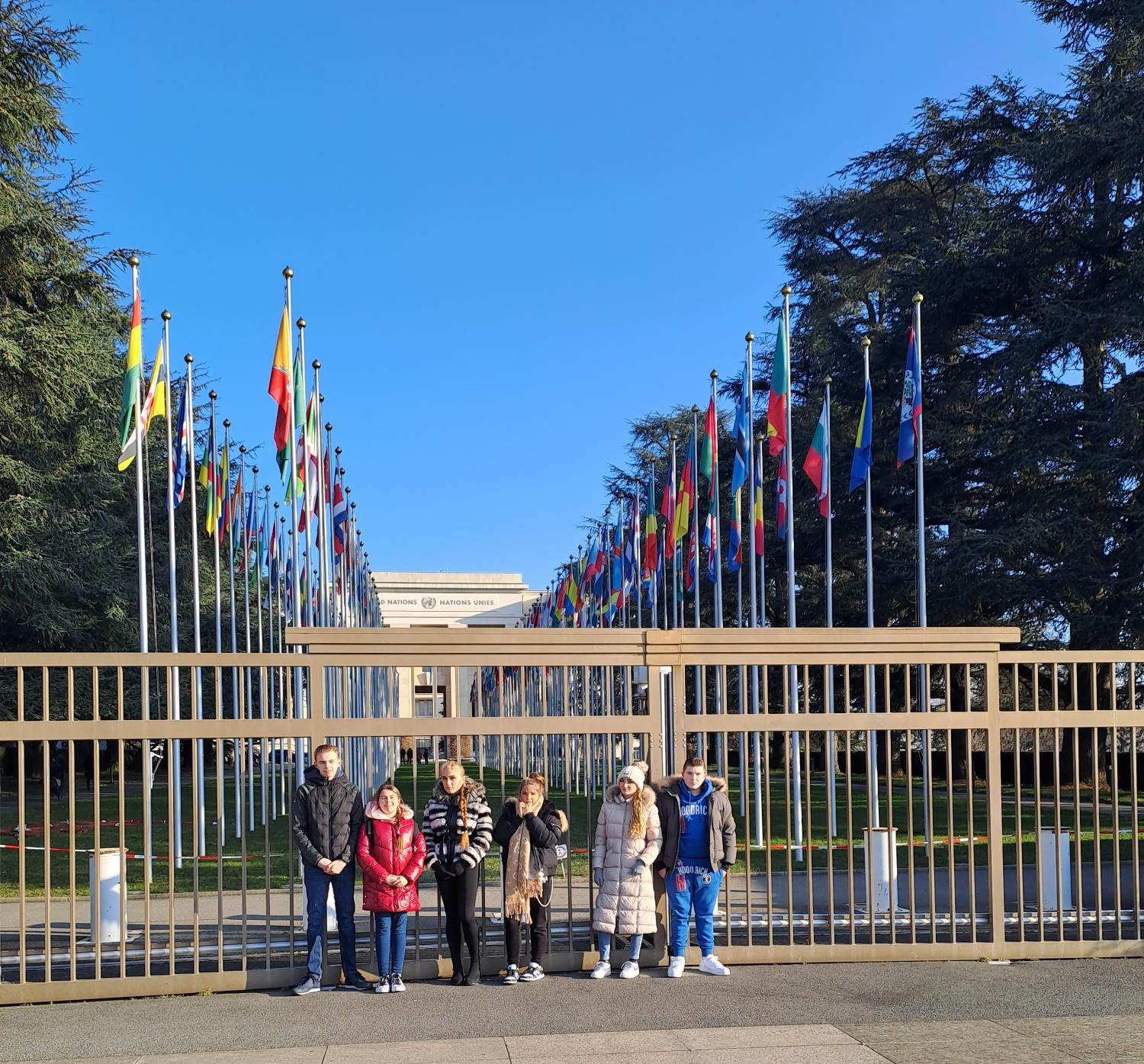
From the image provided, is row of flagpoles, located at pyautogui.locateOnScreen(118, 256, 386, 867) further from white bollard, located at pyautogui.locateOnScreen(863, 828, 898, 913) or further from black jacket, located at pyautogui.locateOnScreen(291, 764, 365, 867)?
white bollard, located at pyautogui.locateOnScreen(863, 828, 898, 913)

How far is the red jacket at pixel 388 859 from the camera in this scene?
998cm

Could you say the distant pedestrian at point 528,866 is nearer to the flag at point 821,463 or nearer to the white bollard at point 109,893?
the white bollard at point 109,893

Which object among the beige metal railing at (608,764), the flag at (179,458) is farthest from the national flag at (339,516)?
the beige metal railing at (608,764)

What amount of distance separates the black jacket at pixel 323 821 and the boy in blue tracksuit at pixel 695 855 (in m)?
2.47

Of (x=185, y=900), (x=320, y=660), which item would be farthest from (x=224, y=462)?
(x=320, y=660)

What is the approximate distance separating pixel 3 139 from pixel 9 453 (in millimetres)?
7606

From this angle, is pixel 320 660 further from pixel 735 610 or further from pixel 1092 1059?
pixel 735 610

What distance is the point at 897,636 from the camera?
11430 millimetres

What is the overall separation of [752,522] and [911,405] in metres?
5.69

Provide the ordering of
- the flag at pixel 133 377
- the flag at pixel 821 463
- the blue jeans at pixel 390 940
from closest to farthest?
the blue jeans at pixel 390 940
the flag at pixel 133 377
the flag at pixel 821 463

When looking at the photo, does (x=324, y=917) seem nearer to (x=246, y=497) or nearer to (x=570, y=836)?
(x=570, y=836)

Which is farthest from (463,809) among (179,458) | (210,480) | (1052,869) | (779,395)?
(210,480)

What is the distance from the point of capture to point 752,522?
2575 centimetres

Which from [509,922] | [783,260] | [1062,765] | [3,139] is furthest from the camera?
[783,260]
